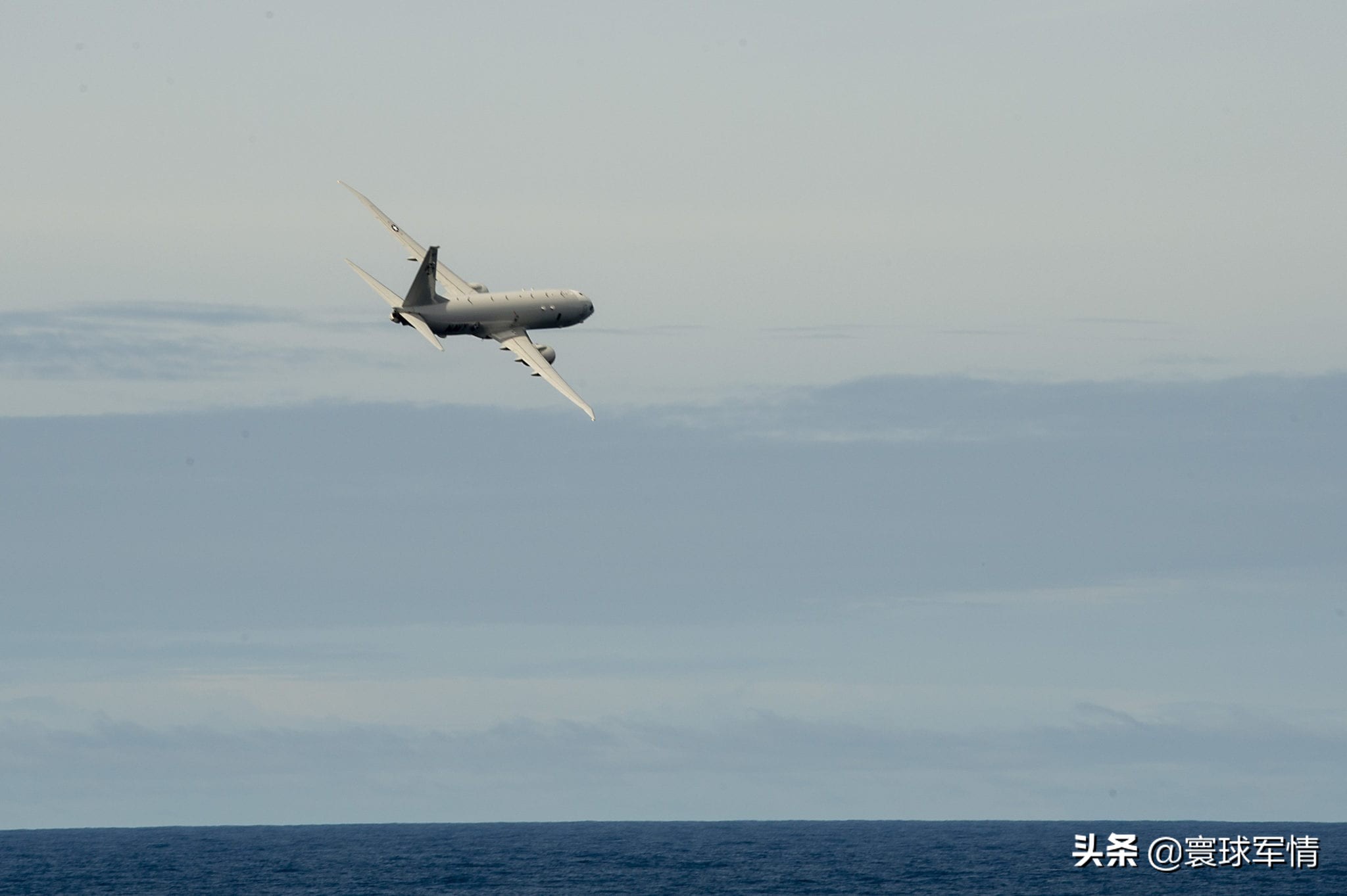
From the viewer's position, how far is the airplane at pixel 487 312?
407 ft

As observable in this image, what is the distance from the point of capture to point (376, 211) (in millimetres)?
147250

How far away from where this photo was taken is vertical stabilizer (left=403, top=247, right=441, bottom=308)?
123m

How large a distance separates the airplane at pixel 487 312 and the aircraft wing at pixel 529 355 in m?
0.05

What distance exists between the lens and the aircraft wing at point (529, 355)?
125250mm

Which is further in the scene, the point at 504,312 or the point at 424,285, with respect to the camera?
the point at 504,312

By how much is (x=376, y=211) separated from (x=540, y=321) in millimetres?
23871

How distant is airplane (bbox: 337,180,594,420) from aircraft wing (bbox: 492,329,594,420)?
5 cm

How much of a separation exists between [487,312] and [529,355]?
4293 millimetres

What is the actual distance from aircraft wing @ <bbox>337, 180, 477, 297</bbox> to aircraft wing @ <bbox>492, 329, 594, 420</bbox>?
3852 millimetres

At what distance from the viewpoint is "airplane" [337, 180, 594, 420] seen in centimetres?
12394

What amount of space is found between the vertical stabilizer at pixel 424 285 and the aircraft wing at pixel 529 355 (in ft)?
21.5

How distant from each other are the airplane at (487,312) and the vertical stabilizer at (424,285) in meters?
0.05

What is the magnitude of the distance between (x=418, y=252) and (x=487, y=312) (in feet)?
58.5

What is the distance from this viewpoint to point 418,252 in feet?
468
